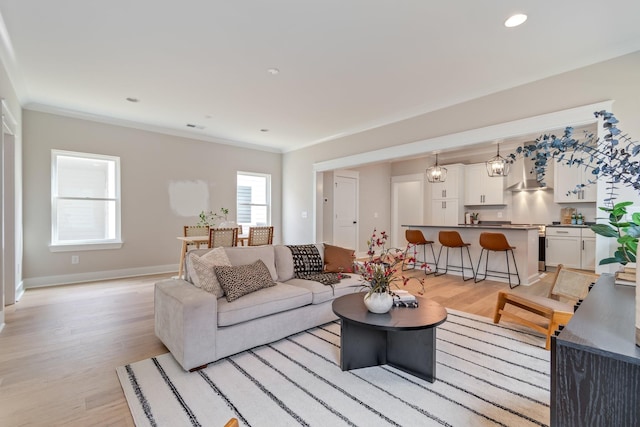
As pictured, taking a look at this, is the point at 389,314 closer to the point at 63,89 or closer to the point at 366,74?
the point at 366,74

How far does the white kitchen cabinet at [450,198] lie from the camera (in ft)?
24.9

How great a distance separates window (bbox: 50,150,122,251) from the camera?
488 cm

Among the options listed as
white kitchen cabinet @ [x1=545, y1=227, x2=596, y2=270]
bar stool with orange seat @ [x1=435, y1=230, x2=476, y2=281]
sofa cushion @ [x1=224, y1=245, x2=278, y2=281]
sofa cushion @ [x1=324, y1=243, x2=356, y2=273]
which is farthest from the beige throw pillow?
white kitchen cabinet @ [x1=545, y1=227, x2=596, y2=270]

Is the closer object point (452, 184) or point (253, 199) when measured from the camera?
point (253, 199)

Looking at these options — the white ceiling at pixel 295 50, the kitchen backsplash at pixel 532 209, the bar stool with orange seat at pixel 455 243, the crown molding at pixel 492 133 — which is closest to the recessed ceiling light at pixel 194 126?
the white ceiling at pixel 295 50

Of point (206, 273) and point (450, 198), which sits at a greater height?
point (450, 198)

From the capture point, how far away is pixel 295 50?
305 cm

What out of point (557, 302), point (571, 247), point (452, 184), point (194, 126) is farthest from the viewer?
point (452, 184)

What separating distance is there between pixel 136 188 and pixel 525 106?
608 centimetres

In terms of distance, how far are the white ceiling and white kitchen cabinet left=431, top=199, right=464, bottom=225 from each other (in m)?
3.77

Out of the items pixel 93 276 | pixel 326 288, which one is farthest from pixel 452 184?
pixel 93 276

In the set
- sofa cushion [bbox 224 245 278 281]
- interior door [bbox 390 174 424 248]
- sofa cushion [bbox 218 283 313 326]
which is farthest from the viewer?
interior door [bbox 390 174 424 248]

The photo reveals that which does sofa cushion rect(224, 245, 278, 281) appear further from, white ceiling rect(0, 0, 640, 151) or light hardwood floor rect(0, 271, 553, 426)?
white ceiling rect(0, 0, 640, 151)

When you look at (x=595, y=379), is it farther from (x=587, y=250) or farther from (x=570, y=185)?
(x=570, y=185)
